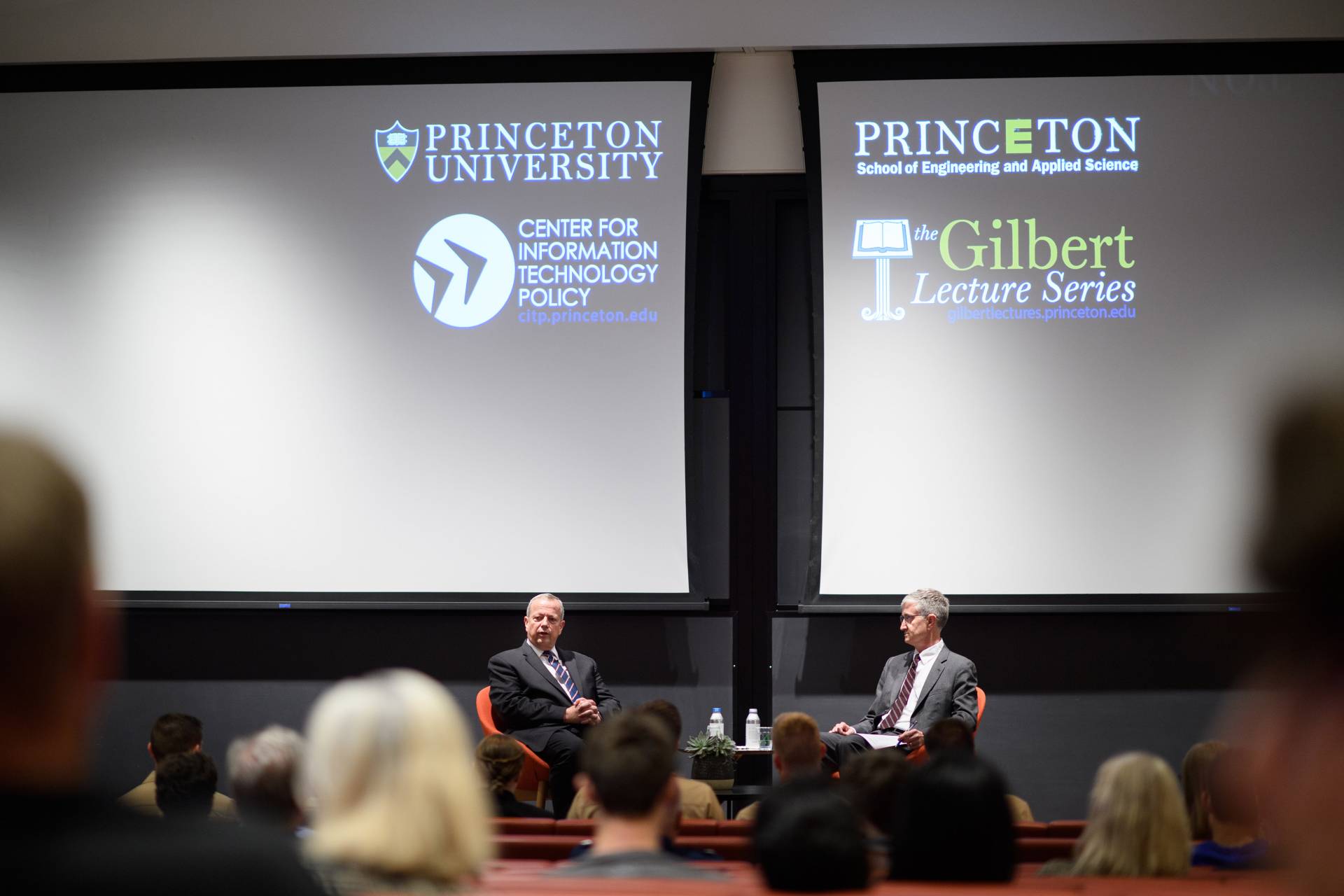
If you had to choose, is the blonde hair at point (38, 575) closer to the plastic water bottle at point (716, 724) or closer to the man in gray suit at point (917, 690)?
the man in gray suit at point (917, 690)

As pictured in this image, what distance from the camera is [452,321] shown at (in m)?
6.34

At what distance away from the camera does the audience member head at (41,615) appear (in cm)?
68

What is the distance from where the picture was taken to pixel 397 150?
639cm

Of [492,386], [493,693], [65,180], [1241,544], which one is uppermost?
[65,180]

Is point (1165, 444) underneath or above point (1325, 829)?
above

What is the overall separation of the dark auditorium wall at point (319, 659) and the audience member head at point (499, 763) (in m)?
2.28

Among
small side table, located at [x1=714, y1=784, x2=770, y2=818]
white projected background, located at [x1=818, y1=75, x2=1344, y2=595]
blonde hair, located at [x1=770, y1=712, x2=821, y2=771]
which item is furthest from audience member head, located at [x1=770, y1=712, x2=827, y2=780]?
white projected background, located at [x1=818, y1=75, x2=1344, y2=595]

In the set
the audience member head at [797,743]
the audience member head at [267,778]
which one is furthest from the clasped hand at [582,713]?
the audience member head at [267,778]

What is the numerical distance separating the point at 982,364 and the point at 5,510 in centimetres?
582

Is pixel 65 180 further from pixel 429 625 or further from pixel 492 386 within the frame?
pixel 429 625

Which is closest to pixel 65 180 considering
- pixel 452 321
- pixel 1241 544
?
pixel 452 321

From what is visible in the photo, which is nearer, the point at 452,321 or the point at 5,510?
the point at 5,510

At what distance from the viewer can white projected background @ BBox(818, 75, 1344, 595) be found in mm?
6000

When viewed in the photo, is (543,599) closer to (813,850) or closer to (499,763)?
(499,763)
